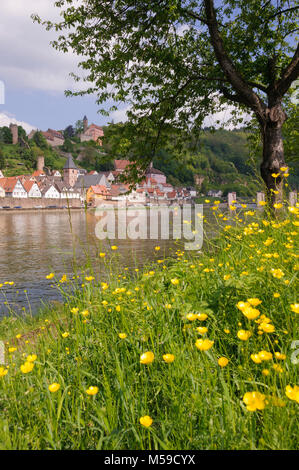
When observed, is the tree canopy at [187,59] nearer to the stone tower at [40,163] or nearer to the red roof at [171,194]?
the stone tower at [40,163]

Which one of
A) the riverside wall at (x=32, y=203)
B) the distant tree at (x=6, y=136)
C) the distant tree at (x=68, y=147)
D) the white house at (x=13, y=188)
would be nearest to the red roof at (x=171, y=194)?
the distant tree at (x=68, y=147)

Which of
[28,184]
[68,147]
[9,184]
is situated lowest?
[9,184]

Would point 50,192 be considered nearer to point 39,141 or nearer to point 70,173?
point 70,173

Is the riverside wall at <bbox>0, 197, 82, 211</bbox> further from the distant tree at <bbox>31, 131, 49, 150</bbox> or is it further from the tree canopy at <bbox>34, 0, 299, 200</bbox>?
the distant tree at <bbox>31, 131, 49, 150</bbox>

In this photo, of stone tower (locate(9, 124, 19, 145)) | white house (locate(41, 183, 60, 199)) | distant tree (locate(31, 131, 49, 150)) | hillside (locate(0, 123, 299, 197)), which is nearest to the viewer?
hillside (locate(0, 123, 299, 197))

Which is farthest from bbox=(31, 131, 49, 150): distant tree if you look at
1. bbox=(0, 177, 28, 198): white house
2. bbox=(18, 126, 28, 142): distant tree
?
Answer: bbox=(0, 177, 28, 198): white house

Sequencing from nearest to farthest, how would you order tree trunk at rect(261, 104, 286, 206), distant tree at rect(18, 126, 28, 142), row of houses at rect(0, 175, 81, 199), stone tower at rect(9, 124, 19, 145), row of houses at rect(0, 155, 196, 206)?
tree trunk at rect(261, 104, 286, 206)
row of houses at rect(0, 175, 81, 199)
row of houses at rect(0, 155, 196, 206)
distant tree at rect(18, 126, 28, 142)
stone tower at rect(9, 124, 19, 145)

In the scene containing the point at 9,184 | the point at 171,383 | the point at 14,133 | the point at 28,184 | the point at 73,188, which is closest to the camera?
the point at 171,383

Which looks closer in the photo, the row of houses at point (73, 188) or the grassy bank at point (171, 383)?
→ the grassy bank at point (171, 383)

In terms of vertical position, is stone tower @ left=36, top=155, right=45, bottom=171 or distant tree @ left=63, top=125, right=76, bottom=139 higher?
distant tree @ left=63, top=125, right=76, bottom=139

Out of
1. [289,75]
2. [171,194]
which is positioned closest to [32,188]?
[171,194]

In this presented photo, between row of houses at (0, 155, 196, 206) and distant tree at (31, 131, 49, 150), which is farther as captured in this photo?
distant tree at (31, 131, 49, 150)

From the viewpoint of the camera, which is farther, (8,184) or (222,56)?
(8,184)
